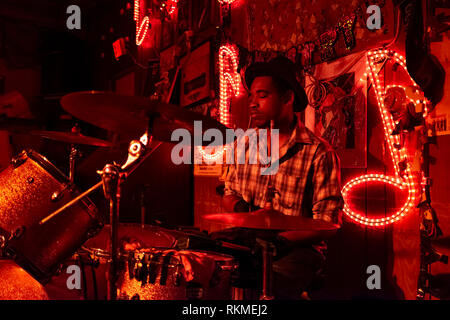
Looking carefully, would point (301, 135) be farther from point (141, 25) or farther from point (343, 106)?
point (141, 25)

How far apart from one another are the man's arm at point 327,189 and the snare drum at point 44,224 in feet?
4.23

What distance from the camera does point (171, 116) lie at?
157 centimetres

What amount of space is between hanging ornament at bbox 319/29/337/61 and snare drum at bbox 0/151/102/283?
1.99m

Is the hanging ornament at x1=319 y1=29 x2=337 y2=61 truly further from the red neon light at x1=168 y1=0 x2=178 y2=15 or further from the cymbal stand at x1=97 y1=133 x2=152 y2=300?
the red neon light at x1=168 y1=0 x2=178 y2=15

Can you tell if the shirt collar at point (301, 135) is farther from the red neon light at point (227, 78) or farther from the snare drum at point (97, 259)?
the red neon light at point (227, 78)

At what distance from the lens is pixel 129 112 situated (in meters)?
1.61

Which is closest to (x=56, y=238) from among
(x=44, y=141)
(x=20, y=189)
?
(x=20, y=189)

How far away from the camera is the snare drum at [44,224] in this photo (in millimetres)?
2111

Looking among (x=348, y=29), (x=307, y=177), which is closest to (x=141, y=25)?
(x=348, y=29)

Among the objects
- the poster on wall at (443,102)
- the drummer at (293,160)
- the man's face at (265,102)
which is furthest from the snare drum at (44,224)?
the poster on wall at (443,102)

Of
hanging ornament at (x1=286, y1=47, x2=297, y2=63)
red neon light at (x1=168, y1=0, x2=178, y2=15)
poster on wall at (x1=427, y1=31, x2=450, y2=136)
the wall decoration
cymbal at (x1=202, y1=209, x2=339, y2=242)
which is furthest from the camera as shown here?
red neon light at (x1=168, y1=0, x2=178, y2=15)

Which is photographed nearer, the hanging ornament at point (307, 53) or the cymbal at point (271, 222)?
the cymbal at point (271, 222)

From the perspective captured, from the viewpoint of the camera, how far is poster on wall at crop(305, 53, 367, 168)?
2.57 meters

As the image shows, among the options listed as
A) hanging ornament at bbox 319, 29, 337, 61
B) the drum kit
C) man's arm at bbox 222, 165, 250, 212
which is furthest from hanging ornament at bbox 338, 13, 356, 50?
the drum kit
